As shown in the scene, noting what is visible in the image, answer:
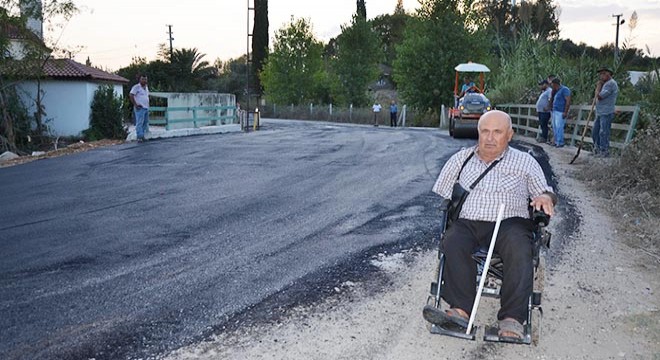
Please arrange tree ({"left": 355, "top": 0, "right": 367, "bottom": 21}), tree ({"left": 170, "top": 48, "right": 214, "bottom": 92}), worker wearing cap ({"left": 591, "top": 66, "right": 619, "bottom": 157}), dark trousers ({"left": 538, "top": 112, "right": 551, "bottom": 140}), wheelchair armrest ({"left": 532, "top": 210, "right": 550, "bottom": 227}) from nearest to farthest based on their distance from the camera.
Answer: wheelchair armrest ({"left": 532, "top": 210, "right": 550, "bottom": 227}) → worker wearing cap ({"left": 591, "top": 66, "right": 619, "bottom": 157}) → dark trousers ({"left": 538, "top": 112, "right": 551, "bottom": 140}) → tree ({"left": 170, "top": 48, "right": 214, "bottom": 92}) → tree ({"left": 355, "top": 0, "right": 367, "bottom": 21})

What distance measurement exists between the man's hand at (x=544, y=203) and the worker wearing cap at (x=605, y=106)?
8.25 meters

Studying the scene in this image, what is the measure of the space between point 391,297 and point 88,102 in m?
19.0

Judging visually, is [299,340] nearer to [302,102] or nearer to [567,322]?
[567,322]

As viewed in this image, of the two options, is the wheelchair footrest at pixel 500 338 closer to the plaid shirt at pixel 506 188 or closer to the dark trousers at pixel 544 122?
the plaid shirt at pixel 506 188

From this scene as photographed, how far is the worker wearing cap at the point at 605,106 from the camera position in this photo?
11.4 m

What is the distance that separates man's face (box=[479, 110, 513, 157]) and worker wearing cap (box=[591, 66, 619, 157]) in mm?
8035

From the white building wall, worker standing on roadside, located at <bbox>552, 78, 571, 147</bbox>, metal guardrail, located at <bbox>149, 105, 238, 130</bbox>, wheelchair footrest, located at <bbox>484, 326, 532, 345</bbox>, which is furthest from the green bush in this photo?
wheelchair footrest, located at <bbox>484, 326, 532, 345</bbox>

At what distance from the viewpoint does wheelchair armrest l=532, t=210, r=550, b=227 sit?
3897 mm

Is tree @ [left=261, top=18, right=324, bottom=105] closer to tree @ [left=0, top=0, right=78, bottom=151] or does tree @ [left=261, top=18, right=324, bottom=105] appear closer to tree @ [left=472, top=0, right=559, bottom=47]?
tree @ [left=472, top=0, right=559, bottom=47]

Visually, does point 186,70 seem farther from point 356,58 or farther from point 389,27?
point 389,27

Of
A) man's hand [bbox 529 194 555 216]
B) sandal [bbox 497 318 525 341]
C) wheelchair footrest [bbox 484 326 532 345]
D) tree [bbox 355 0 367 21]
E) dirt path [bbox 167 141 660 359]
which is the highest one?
tree [bbox 355 0 367 21]

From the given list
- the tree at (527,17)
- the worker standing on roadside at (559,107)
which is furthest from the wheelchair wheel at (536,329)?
the tree at (527,17)

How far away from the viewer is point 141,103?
1694 cm

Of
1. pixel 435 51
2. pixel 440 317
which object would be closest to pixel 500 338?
pixel 440 317
